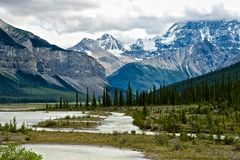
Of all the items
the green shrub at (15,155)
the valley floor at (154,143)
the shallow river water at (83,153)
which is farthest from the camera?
the valley floor at (154,143)

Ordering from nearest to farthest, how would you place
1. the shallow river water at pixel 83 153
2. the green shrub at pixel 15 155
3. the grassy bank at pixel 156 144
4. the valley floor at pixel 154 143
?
the green shrub at pixel 15 155, the shallow river water at pixel 83 153, the grassy bank at pixel 156 144, the valley floor at pixel 154 143

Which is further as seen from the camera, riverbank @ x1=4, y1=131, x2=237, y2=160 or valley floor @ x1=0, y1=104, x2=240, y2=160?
valley floor @ x1=0, y1=104, x2=240, y2=160

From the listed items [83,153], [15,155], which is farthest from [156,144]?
[15,155]

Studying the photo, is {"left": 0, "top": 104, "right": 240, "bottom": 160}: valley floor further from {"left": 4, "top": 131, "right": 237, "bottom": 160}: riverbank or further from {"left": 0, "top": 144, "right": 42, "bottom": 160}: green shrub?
{"left": 0, "top": 144, "right": 42, "bottom": 160}: green shrub

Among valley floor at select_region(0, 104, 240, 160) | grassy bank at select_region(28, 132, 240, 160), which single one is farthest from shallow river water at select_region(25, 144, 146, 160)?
grassy bank at select_region(28, 132, 240, 160)

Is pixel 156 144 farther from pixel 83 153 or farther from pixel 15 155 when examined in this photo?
pixel 15 155

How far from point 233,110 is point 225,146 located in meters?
58.4

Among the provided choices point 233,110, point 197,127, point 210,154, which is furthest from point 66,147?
point 233,110

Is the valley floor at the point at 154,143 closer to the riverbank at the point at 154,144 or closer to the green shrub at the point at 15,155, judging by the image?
the riverbank at the point at 154,144

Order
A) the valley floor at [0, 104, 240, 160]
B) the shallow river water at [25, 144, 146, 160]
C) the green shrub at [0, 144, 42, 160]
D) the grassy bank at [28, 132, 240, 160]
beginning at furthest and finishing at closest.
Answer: the valley floor at [0, 104, 240, 160] < the grassy bank at [28, 132, 240, 160] < the shallow river water at [25, 144, 146, 160] < the green shrub at [0, 144, 42, 160]

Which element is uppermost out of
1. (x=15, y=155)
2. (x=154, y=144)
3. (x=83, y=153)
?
(x=15, y=155)

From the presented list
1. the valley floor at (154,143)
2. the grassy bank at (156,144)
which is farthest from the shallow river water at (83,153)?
the grassy bank at (156,144)

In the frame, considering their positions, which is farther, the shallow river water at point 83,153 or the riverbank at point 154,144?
the riverbank at point 154,144

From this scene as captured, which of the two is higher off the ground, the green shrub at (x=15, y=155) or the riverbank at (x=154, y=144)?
the green shrub at (x=15, y=155)
